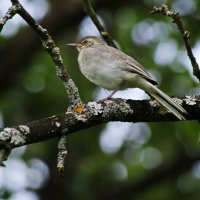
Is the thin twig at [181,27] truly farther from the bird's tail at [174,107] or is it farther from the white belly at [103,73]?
the white belly at [103,73]

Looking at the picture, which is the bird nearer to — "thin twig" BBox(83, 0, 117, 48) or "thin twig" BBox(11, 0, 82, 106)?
"thin twig" BBox(83, 0, 117, 48)

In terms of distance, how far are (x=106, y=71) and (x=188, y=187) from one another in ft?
15.1

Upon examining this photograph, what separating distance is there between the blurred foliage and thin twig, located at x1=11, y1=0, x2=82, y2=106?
5123mm

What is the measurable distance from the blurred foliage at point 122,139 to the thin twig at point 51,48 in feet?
16.8

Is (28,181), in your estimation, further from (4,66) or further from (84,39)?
(84,39)

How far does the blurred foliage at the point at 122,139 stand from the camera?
9930 mm

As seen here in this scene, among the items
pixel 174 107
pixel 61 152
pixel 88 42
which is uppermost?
pixel 88 42

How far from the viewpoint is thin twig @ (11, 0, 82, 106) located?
4402mm

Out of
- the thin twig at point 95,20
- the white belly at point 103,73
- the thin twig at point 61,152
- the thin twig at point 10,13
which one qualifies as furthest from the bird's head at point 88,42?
the thin twig at point 61,152

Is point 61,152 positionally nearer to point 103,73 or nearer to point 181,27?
point 181,27

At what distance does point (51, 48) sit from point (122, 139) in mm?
6086

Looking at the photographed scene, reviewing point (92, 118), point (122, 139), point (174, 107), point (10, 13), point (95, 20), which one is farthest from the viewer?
point (122, 139)

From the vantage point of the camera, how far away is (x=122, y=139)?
10.5 m

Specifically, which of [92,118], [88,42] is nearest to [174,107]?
[92,118]
